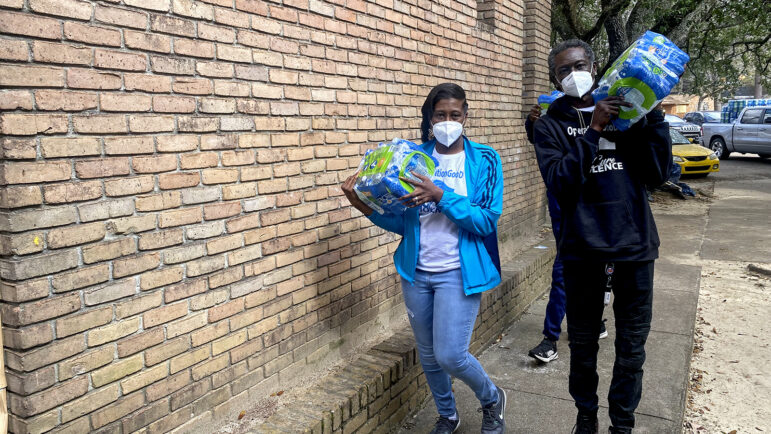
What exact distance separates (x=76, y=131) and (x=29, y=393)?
902 mm

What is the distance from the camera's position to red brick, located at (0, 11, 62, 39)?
1865mm

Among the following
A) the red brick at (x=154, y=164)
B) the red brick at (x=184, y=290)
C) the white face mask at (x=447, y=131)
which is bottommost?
the red brick at (x=184, y=290)

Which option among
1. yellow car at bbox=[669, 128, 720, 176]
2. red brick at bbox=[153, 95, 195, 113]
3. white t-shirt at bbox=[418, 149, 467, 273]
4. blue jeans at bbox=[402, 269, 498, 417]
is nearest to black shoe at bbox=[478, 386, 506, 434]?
blue jeans at bbox=[402, 269, 498, 417]

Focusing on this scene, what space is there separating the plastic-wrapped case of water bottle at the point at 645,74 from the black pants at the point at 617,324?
0.75 meters

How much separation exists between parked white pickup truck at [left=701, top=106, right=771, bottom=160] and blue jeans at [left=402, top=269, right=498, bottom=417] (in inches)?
841

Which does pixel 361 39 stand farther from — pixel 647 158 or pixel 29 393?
pixel 29 393

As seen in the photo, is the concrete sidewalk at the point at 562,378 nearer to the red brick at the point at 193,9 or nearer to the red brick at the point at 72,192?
the red brick at the point at 72,192

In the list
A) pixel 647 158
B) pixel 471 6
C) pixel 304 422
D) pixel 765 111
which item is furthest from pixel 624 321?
pixel 765 111

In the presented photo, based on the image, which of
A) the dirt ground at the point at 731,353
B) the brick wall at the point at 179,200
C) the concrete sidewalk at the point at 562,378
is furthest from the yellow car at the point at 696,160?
the brick wall at the point at 179,200

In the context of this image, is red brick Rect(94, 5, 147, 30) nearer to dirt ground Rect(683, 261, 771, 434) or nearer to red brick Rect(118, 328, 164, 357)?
red brick Rect(118, 328, 164, 357)

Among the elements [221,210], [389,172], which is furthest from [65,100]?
[389,172]

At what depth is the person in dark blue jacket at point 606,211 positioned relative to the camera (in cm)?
273

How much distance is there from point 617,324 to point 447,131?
1255 mm

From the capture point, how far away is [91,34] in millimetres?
2104
